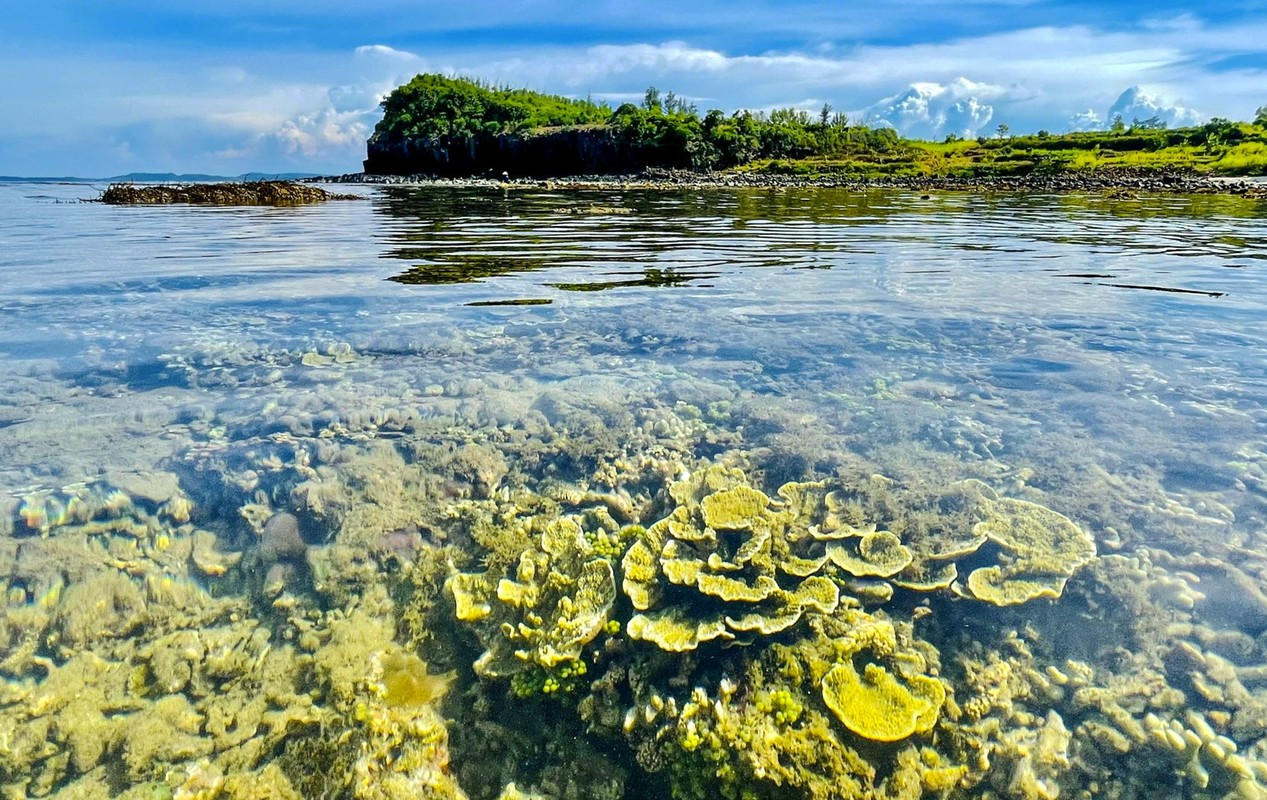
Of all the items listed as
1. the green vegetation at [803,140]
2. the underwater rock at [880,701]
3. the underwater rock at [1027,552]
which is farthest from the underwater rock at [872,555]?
the green vegetation at [803,140]

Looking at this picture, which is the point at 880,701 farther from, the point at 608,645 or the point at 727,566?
the point at 608,645

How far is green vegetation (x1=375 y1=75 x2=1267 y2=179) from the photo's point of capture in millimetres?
68750

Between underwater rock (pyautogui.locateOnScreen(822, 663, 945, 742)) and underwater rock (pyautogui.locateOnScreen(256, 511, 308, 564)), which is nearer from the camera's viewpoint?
Result: underwater rock (pyautogui.locateOnScreen(822, 663, 945, 742))

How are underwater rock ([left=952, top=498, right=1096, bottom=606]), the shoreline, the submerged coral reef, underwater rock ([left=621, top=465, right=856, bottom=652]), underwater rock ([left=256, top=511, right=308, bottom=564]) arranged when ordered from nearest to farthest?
the submerged coral reef
underwater rock ([left=621, top=465, right=856, bottom=652])
underwater rock ([left=952, top=498, right=1096, bottom=606])
underwater rock ([left=256, top=511, right=308, bottom=564])
the shoreline

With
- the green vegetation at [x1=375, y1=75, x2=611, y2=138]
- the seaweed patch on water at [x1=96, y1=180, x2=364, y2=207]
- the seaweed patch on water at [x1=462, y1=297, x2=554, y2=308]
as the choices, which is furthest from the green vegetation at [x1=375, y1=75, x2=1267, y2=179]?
the seaweed patch on water at [x1=462, y1=297, x2=554, y2=308]

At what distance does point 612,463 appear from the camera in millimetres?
5020

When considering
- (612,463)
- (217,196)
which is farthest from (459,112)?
(612,463)

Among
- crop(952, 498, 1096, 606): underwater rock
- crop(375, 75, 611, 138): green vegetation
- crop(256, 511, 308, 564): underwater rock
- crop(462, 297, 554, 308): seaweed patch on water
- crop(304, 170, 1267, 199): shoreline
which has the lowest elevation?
crop(952, 498, 1096, 606): underwater rock

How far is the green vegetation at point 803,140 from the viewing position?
6875cm

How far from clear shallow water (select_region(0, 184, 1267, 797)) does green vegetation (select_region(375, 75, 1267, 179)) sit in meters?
64.5

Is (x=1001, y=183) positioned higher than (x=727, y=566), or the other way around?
(x=1001, y=183)

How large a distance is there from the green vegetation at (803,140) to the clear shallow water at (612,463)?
6449 cm

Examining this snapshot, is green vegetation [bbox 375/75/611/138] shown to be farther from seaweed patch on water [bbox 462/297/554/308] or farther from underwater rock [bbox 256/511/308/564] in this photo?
underwater rock [bbox 256/511/308/564]

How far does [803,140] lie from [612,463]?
329 ft
